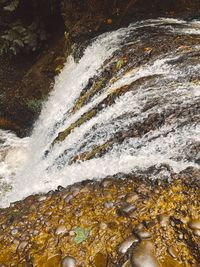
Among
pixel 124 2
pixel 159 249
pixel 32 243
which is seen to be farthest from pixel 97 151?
pixel 124 2

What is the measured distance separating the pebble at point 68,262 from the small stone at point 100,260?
17 centimetres

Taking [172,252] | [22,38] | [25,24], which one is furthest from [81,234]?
[25,24]

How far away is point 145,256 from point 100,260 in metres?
0.36

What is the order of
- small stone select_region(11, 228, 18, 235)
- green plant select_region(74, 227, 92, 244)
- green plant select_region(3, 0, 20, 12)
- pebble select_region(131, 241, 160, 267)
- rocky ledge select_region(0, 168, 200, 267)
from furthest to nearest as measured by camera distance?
green plant select_region(3, 0, 20, 12)
small stone select_region(11, 228, 18, 235)
green plant select_region(74, 227, 92, 244)
rocky ledge select_region(0, 168, 200, 267)
pebble select_region(131, 241, 160, 267)

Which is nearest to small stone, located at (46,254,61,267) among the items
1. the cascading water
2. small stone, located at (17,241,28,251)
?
small stone, located at (17,241,28,251)

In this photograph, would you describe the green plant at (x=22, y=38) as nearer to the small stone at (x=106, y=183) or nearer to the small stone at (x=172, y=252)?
the small stone at (x=106, y=183)

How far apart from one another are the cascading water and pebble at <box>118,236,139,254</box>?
70 cm

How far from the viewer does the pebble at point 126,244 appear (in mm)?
2676

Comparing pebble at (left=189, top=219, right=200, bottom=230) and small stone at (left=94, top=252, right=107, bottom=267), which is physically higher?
small stone at (left=94, top=252, right=107, bottom=267)

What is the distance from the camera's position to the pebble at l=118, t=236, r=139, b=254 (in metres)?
2.68

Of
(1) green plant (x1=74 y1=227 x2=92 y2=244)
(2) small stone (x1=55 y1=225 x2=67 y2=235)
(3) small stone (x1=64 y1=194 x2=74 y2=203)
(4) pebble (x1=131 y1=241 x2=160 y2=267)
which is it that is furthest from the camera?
(3) small stone (x1=64 y1=194 x2=74 y2=203)

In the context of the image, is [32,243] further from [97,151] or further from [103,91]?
[103,91]

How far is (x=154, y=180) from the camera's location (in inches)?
124

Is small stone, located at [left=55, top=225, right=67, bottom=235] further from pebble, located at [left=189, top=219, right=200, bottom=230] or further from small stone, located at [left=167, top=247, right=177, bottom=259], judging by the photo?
pebble, located at [left=189, top=219, right=200, bottom=230]
